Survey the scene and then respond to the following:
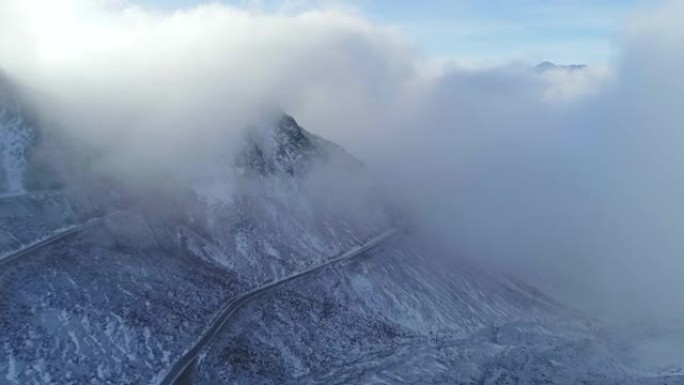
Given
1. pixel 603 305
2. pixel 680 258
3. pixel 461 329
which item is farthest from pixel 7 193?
pixel 680 258

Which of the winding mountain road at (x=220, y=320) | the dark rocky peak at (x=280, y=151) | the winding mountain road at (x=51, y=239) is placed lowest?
the winding mountain road at (x=220, y=320)

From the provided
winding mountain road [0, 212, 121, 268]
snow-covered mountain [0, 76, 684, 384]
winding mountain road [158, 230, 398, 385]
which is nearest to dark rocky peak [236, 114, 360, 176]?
snow-covered mountain [0, 76, 684, 384]

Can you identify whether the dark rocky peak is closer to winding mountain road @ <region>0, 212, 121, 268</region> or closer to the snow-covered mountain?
the snow-covered mountain

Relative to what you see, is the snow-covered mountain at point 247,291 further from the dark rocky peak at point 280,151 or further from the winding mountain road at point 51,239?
the dark rocky peak at point 280,151

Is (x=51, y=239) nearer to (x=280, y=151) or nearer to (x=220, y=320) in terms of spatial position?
(x=220, y=320)

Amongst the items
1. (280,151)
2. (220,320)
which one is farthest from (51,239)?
(280,151)

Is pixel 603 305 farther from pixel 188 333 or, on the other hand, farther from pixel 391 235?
pixel 188 333

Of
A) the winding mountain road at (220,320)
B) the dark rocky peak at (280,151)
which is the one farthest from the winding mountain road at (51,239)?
the dark rocky peak at (280,151)
